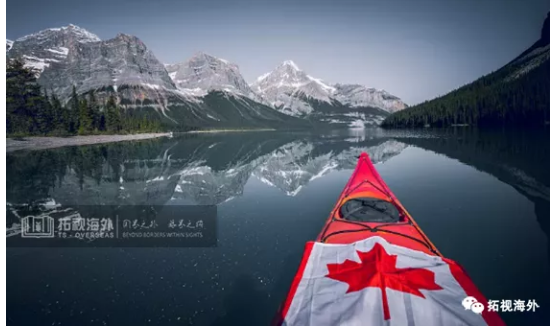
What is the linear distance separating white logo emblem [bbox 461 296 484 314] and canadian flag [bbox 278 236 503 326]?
0.04 meters

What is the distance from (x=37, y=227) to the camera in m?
12.9

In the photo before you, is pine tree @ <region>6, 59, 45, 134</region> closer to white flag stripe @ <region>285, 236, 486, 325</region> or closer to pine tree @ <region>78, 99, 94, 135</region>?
pine tree @ <region>78, 99, 94, 135</region>

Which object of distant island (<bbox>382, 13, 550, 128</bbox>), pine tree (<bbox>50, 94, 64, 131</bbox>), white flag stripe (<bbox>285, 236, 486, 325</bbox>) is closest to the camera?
white flag stripe (<bbox>285, 236, 486, 325</bbox>)

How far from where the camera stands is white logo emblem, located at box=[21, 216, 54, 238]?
12.0m

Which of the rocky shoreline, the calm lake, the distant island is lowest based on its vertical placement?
the calm lake

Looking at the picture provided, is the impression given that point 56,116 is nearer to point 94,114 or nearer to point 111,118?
point 94,114

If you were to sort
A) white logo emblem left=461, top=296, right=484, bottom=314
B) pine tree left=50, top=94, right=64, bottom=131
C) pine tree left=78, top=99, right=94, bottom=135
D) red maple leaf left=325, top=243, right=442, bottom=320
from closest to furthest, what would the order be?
white logo emblem left=461, top=296, right=484, bottom=314
red maple leaf left=325, top=243, right=442, bottom=320
pine tree left=50, top=94, right=64, bottom=131
pine tree left=78, top=99, right=94, bottom=135

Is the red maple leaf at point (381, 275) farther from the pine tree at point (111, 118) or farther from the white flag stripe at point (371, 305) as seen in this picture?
the pine tree at point (111, 118)

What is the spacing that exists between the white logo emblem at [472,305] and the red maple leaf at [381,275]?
48 cm

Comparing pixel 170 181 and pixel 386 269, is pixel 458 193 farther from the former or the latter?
pixel 170 181

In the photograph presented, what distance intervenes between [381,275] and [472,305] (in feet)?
5.35

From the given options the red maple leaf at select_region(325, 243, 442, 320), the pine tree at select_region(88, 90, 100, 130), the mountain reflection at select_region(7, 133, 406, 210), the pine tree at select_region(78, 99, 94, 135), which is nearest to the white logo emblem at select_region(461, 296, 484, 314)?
the red maple leaf at select_region(325, 243, 442, 320)

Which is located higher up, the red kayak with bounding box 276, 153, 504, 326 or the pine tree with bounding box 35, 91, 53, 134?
the pine tree with bounding box 35, 91, 53, 134

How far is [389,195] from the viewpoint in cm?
1291
